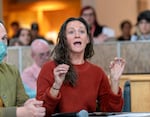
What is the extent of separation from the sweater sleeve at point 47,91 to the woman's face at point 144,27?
258 cm

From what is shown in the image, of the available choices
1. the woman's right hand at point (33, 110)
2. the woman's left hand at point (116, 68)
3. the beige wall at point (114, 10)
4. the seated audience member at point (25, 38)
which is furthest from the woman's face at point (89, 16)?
the woman's right hand at point (33, 110)

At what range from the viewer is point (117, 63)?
3.53 meters

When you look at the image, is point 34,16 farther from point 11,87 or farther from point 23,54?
point 11,87

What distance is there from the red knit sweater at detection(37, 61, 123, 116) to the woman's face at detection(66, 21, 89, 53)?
0.44 feet

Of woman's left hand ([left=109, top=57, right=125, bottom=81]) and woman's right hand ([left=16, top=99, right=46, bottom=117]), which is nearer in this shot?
woman's right hand ([left=16, top=99, right=46, bottom=117])

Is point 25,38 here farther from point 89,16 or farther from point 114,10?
point 114,10

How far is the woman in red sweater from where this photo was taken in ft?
11.4

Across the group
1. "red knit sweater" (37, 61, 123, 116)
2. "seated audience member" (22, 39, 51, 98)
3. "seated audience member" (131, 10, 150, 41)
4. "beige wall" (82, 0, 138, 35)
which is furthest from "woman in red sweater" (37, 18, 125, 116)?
"beige wall" (82, 0, 138, 35)

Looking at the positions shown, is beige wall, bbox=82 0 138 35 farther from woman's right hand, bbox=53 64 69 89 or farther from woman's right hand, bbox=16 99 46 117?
woman's right hand, bbox=16 99 46 117

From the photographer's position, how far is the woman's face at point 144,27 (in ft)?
19.4

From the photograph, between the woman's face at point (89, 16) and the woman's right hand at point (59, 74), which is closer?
the woman's right hand at point (59, 74)

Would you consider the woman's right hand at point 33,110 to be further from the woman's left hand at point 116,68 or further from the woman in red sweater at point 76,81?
the woman's left hand at point 116,68

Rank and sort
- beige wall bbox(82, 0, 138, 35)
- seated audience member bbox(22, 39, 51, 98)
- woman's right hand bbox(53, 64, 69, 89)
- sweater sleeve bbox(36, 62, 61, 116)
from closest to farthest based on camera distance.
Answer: woman's right hand bbox(53, 64, 69, 89) → sweater sleeve bbox(36, 62, 61, 116) → seated audience member bbox(22, 39, 51, 98) → beige wall bbox(82, 0, 138, 35)

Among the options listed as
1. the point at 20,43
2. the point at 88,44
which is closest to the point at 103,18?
the point at 20,43
